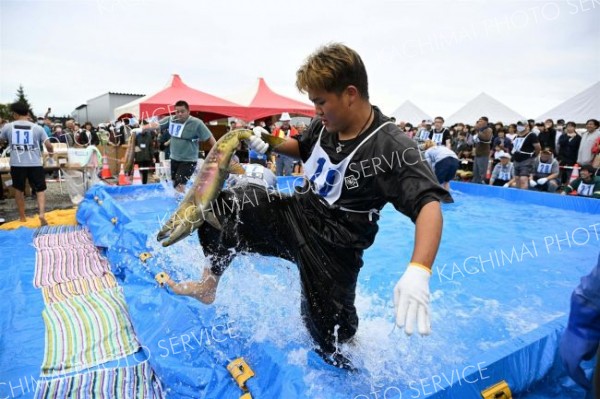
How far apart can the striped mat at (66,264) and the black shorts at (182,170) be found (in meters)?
2.29

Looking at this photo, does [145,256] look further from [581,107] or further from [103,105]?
[103,105]

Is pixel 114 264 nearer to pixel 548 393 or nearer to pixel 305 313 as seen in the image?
pixel 305 313

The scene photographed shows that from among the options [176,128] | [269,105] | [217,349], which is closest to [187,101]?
[269,105]

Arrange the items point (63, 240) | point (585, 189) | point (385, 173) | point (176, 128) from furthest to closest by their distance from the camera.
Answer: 1. point (585, 189)
2. point (176, 128)
3. point (63, 240)
4. point (385, 173)

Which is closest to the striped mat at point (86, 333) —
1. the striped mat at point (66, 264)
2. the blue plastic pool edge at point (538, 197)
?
the striped mat at point (66, 264)

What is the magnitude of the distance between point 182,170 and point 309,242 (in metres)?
5.57

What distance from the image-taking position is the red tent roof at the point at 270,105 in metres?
16.7

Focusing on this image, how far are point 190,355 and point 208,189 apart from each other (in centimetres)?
125

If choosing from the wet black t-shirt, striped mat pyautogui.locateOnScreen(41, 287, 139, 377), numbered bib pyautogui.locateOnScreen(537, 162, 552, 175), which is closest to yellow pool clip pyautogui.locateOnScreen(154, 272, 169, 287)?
striped mat pyautogui.locateOnScreen(41, 287, 139, 377)

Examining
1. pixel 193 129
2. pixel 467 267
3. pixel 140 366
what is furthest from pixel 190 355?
pixel 193 129

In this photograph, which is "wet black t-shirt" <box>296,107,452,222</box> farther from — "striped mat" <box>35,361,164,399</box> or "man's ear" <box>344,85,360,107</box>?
"striped mat" <box>35,361,164,399</box>

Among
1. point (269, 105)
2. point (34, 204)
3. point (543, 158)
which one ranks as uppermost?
point (269, 105)

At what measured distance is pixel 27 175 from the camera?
21.3ft

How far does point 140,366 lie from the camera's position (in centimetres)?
298
